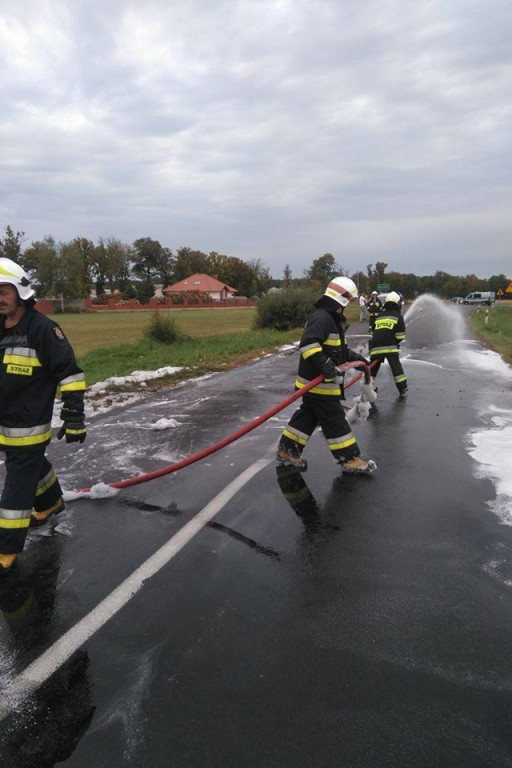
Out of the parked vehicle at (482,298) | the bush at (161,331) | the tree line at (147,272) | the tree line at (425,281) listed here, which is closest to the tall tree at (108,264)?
the tree line at (147,272)

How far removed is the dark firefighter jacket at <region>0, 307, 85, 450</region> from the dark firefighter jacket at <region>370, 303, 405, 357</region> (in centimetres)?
670

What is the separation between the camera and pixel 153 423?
7.52 metres

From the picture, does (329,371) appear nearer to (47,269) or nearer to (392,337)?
(392,337)

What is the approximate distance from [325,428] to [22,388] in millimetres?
2845

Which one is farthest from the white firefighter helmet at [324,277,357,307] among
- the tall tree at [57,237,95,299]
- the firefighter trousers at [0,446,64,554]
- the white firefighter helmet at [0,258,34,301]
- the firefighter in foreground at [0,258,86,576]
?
the tall tree at [57,237,95,299]

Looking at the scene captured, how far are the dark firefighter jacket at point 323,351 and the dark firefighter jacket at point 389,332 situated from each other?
4.00 m

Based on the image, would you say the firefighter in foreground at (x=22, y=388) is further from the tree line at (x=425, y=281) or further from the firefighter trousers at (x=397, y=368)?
the tree line at (x=425, y=281)

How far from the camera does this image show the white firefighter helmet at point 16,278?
10.9 ft

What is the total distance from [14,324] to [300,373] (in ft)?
9.21

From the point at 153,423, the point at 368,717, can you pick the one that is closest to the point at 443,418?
the point at 153,423

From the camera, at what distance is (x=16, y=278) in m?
3.36

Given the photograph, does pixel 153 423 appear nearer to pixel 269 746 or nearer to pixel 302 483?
pixel 302 483

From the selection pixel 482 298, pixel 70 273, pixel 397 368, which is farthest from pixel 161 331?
pixel 482 298

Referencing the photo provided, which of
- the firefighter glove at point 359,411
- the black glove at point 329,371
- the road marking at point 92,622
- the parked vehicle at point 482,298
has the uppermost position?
the parked vehicle at point 482,298
